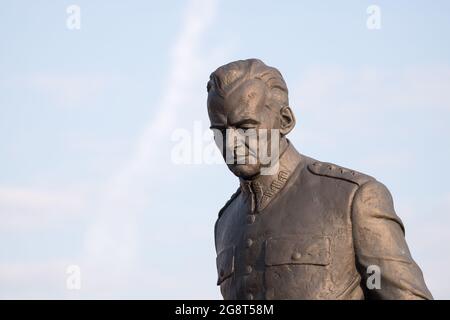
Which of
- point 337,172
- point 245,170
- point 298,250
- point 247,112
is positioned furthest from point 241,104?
point 298,250

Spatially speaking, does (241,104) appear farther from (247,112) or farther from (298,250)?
(298,250)

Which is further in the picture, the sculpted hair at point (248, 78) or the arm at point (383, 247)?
the sculpted hair at point (248, 78)

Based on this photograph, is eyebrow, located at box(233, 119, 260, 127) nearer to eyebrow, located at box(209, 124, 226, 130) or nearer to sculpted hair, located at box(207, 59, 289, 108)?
eyebrow, located at box(209, 124, 226, 130)

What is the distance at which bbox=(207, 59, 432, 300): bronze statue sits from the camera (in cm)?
1548

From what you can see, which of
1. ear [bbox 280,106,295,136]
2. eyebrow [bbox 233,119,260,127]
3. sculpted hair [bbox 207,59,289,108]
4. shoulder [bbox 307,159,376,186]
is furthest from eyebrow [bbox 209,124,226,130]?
shoulder [bbox 307,159,376,186]

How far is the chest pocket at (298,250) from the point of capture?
15.5 m

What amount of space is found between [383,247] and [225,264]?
141 centimetres

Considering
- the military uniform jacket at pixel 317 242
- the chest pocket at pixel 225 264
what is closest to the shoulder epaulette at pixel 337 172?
the military uniform jacket at pixel 317 242

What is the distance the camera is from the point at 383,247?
1548 centimetres

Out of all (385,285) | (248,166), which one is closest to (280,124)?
(248,166)

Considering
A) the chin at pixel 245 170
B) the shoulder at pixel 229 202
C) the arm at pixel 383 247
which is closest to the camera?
the arm at pixel 383 247

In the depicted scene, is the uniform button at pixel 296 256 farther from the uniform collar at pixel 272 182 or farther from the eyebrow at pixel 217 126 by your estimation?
the eyebrow at pixel 217 126
